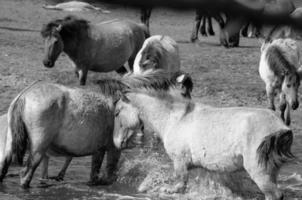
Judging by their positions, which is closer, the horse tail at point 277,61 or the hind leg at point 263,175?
the hind leg at point 263,175

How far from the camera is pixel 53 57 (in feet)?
36.1

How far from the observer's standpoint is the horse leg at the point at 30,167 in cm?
633

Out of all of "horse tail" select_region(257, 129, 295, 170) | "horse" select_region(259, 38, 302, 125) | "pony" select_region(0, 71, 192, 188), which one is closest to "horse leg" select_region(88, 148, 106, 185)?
"pony" select_region(0, 71, 192, 188)

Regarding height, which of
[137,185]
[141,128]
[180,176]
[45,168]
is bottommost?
[137,185]

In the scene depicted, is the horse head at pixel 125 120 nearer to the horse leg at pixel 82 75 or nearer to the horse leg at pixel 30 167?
the horse leg at pixel 30 167

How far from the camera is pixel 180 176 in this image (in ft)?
20.7

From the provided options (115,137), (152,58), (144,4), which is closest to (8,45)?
(152,58)

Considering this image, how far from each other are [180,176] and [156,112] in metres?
0.62

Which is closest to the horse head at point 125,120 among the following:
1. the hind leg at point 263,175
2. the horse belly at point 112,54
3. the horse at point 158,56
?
the hind leg at point 263,175

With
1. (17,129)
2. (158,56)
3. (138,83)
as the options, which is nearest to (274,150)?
(138,83)

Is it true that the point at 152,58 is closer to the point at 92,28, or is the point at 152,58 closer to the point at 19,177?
the point at 92,28

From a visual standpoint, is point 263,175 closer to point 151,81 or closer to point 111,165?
point 151,81

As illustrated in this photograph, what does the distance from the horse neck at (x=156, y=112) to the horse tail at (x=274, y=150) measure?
3.56ft

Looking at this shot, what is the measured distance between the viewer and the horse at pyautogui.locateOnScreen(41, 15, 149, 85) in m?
11.0
